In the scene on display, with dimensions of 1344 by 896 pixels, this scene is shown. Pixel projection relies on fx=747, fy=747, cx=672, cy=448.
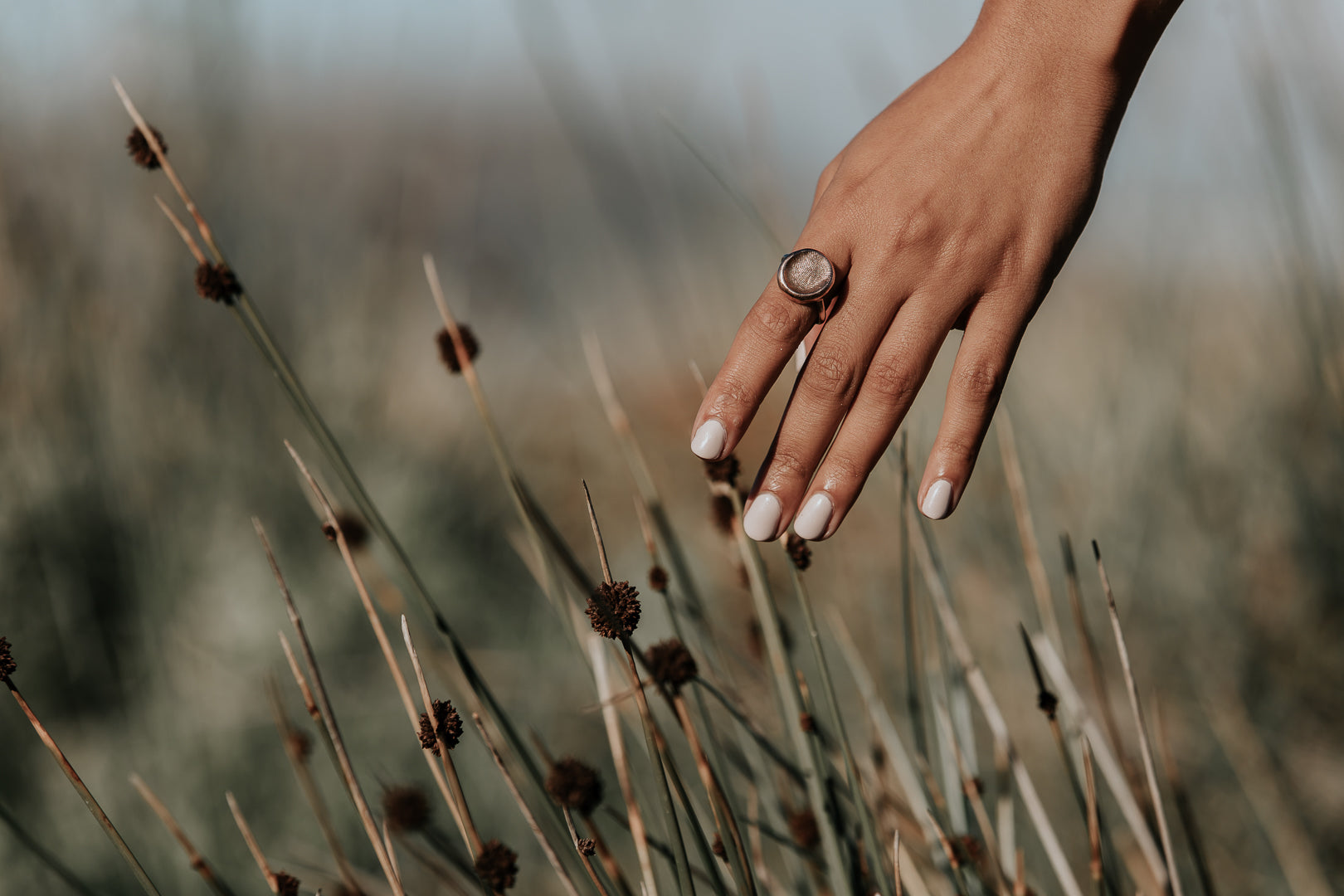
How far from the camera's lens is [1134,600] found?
5.14 feet

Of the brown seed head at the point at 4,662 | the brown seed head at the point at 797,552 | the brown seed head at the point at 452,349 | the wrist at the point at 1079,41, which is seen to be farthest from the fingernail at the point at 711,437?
the brown seed head at the point at 4,662

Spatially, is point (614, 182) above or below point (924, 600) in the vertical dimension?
above

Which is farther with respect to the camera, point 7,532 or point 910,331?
point 7,532

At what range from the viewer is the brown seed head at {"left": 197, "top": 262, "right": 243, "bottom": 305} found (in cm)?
59

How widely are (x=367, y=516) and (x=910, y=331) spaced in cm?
48

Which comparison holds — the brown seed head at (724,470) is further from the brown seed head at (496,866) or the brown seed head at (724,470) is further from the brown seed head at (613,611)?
the brown seed head at (496,866)

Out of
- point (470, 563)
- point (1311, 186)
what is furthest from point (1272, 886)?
point (470, 563)

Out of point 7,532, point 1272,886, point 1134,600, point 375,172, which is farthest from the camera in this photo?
point 375,172

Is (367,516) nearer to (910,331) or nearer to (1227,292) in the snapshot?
(910,331)

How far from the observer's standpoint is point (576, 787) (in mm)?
516

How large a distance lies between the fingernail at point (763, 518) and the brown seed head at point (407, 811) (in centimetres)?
40

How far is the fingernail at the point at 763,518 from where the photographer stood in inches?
24.3

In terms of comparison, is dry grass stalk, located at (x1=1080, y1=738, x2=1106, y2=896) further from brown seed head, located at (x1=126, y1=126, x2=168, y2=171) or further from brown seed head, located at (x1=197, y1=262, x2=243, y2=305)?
brown seed head, located at (x1=126, y1=126, x2=168, y2=171)

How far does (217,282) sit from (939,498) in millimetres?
616
